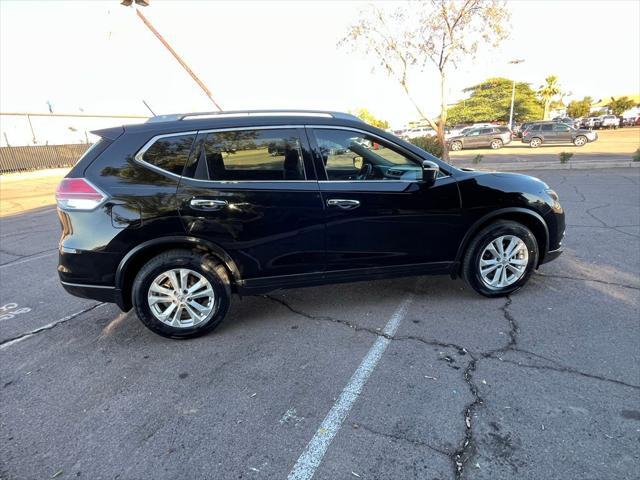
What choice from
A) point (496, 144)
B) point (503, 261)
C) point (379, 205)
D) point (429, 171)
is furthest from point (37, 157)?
point (496, 144)

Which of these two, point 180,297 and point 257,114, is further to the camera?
point 257,114

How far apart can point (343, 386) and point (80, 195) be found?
250 centimetres

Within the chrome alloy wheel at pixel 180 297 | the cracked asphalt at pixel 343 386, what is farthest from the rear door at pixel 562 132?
the chrome alloy wheel at pixel 180 297

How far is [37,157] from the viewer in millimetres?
19078

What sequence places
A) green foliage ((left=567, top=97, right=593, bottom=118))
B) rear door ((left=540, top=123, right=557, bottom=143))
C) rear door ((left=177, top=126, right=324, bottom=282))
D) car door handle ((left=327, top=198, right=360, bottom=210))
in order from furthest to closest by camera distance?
→ green foliage ((left=567, top=97, right=593, bottom=118))
rear door ((left=540, top=123, right=557, bottom=143))
car door handle ((left=327, top=198, right=360, bottom=210))
rear door ((left=177, top=126, right=324, bottom=282))

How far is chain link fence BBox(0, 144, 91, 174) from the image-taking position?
58.9ft

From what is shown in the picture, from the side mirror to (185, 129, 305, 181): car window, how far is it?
1.08m

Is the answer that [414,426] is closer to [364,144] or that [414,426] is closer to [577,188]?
[364,144]

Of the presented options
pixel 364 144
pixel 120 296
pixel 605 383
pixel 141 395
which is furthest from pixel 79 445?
pixel 605 383

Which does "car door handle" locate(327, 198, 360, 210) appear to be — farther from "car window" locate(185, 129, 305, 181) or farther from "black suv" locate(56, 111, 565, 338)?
"car window" locate(185, 129, 305, 181)

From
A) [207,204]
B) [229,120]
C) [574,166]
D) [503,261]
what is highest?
[229,120]

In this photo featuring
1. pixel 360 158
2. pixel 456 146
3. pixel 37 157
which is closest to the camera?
pixel 360 158

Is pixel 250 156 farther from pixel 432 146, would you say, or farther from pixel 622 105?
pixel 622 105

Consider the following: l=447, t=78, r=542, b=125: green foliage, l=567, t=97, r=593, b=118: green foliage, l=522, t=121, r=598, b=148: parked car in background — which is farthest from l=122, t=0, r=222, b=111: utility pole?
l=567, t=97, r=593, b=118: green foliage
